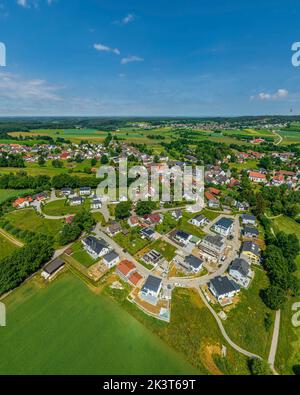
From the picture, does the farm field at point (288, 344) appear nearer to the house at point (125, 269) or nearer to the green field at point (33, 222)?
the house at point (125, 269)

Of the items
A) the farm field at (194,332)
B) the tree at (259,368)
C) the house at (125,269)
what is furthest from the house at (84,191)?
the tree at (259,368)

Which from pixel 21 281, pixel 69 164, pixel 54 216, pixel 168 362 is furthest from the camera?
pixel 69 164

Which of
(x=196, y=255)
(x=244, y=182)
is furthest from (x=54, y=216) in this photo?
(x=244, y=182)

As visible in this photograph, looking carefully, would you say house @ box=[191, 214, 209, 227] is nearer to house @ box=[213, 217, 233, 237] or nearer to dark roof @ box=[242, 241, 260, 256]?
house @ box=[213, 217, 233, 237]

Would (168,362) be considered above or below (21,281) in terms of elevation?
below

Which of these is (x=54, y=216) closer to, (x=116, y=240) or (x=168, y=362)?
(x=116, y=240)

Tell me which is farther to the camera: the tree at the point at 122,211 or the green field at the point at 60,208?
the green field at the point at 60,208
